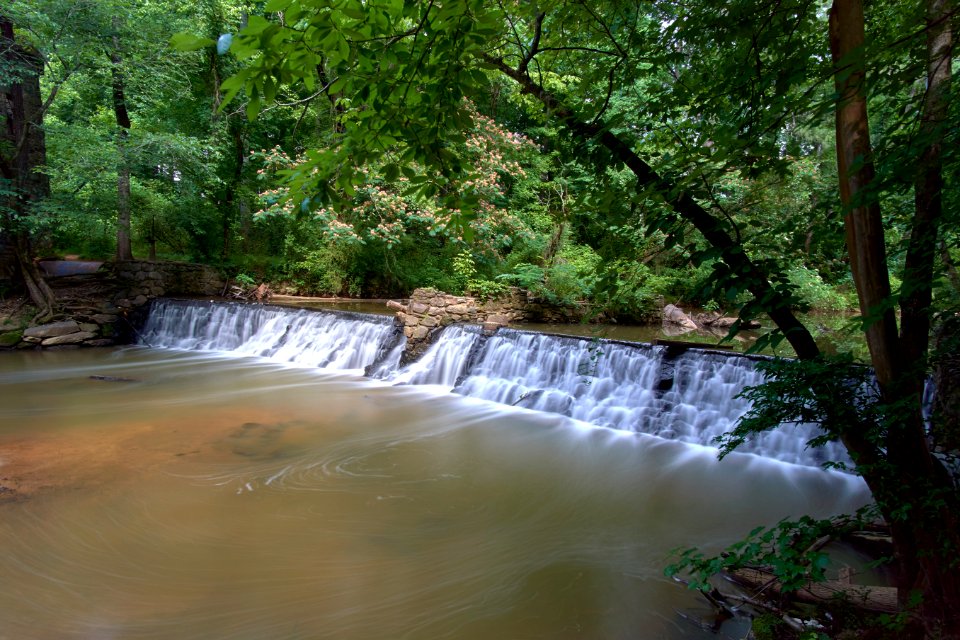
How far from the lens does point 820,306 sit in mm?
15570

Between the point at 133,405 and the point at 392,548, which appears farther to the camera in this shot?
the point at 133,405

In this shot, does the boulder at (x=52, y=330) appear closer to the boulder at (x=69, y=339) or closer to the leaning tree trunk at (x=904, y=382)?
the boulder at (x=69, y=339)

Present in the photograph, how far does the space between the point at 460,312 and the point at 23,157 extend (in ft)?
37.1

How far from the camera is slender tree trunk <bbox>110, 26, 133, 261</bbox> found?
11.8 meters

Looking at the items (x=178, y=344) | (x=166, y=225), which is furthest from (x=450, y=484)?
(x=166, y=225)

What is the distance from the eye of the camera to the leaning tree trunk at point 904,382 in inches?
71.7

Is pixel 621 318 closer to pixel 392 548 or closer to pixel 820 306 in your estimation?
pixel 820 306

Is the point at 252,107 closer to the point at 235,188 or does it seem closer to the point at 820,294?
the point at 820,294

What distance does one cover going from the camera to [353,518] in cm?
455

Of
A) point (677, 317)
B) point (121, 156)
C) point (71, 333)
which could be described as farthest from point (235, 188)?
point (677, 317)

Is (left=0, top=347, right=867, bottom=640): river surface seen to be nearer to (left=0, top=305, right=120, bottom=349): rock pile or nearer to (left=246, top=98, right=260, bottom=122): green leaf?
(left=246, top=98, right=260, bottom=122): green leaf

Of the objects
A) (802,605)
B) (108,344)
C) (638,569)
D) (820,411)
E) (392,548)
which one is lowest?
(108,344)

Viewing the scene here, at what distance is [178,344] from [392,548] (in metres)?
12.0

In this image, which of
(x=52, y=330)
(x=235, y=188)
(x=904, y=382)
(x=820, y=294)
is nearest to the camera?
(x=904, y=382)
